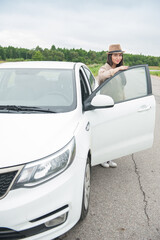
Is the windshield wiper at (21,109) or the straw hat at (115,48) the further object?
the straw hat at (115,48)

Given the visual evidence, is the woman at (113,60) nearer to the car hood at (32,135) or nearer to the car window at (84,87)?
the car window at (84,87)

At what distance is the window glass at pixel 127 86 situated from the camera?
3504mm

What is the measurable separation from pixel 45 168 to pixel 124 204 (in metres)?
1.44

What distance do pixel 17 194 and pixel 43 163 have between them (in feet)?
0.95

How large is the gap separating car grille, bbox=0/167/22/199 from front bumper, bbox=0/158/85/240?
4 centimetres

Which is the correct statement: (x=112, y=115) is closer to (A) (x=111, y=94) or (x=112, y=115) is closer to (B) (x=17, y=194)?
(A) (x=111, y=94)

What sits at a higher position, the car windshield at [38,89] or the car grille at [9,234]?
the car windshield at [38,89]

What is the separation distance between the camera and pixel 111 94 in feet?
11.6

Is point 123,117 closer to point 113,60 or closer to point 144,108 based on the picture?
point 144,108

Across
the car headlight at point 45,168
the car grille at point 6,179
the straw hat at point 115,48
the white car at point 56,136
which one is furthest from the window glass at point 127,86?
the car grille at point 6,179

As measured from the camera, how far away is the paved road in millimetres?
2566

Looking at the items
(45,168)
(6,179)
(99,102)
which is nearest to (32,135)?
(45,168)

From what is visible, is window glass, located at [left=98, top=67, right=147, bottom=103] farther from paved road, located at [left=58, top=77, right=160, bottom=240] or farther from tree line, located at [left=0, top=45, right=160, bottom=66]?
tree line, located at [left=0, top=45, right=160, bottom=66]

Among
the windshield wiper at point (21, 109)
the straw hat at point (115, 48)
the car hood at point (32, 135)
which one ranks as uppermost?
the straw hat at point (115, 48)
